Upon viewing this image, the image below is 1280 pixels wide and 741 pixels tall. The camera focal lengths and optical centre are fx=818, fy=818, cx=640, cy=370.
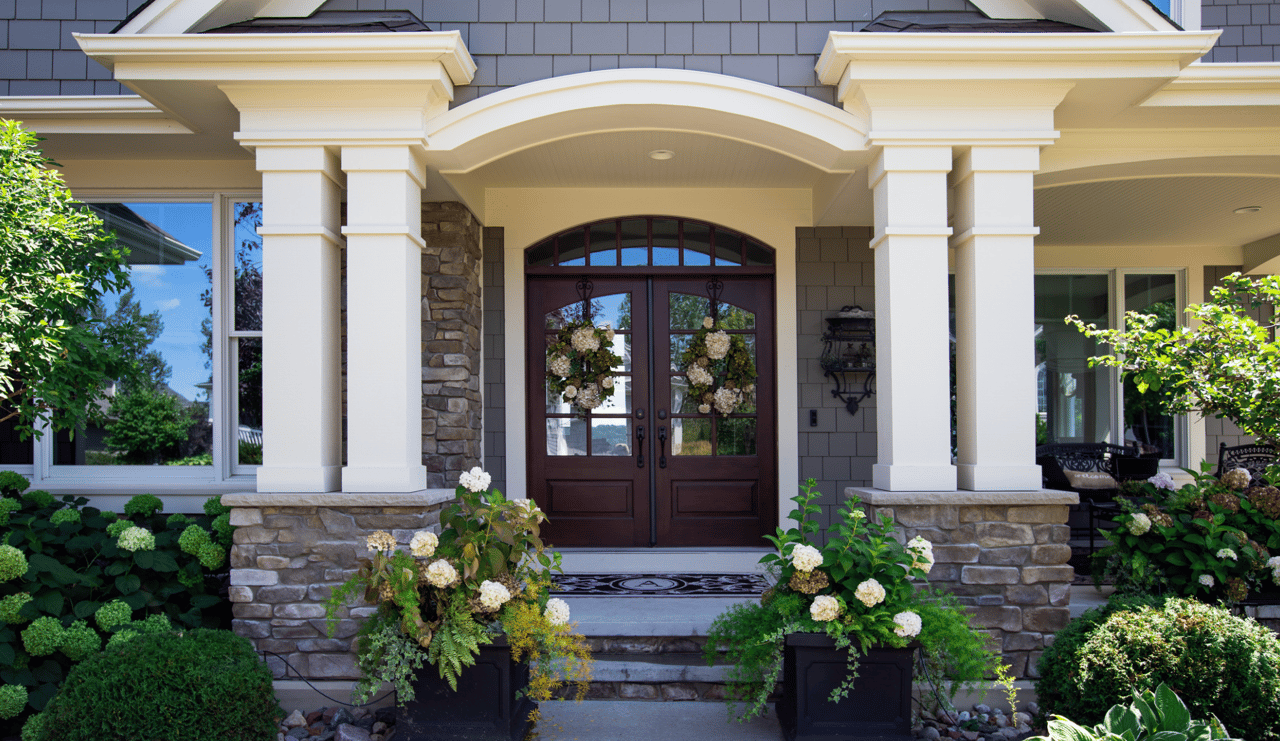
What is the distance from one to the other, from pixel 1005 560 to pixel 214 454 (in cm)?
427

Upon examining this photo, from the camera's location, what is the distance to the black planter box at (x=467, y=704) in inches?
122

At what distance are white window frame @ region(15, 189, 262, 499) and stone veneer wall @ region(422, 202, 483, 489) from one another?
3.23 ft

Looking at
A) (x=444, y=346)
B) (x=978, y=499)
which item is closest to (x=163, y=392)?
(x=444, y=346)

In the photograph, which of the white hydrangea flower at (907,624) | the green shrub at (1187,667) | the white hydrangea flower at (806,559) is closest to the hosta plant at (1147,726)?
the green shrub at (1187,667)

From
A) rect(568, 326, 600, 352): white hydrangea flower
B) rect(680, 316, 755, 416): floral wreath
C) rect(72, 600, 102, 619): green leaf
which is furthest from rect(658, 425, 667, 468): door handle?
rect(72, 600, 102, 619): green leaf

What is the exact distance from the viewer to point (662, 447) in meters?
5.45

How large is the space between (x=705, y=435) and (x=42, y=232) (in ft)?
12.2

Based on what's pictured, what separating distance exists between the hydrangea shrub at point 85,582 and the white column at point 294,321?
0.55 metres

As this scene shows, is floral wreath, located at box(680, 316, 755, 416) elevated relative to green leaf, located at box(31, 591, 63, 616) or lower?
elevated

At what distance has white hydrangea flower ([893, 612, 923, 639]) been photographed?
299cm

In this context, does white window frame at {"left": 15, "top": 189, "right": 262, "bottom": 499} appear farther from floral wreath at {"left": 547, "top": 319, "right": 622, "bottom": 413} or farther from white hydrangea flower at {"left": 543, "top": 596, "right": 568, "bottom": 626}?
white hydrangea flower at {"left": 543, "top": 596, "right": 568, "bottom": 626}

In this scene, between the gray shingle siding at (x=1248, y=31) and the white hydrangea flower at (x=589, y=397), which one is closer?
the gray shingle siding at (x=1248, y=31)

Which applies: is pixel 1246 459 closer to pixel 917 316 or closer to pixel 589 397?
pixel 917 316

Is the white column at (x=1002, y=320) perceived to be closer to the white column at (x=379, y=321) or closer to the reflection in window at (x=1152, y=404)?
the white column at (x=379, y=321)
